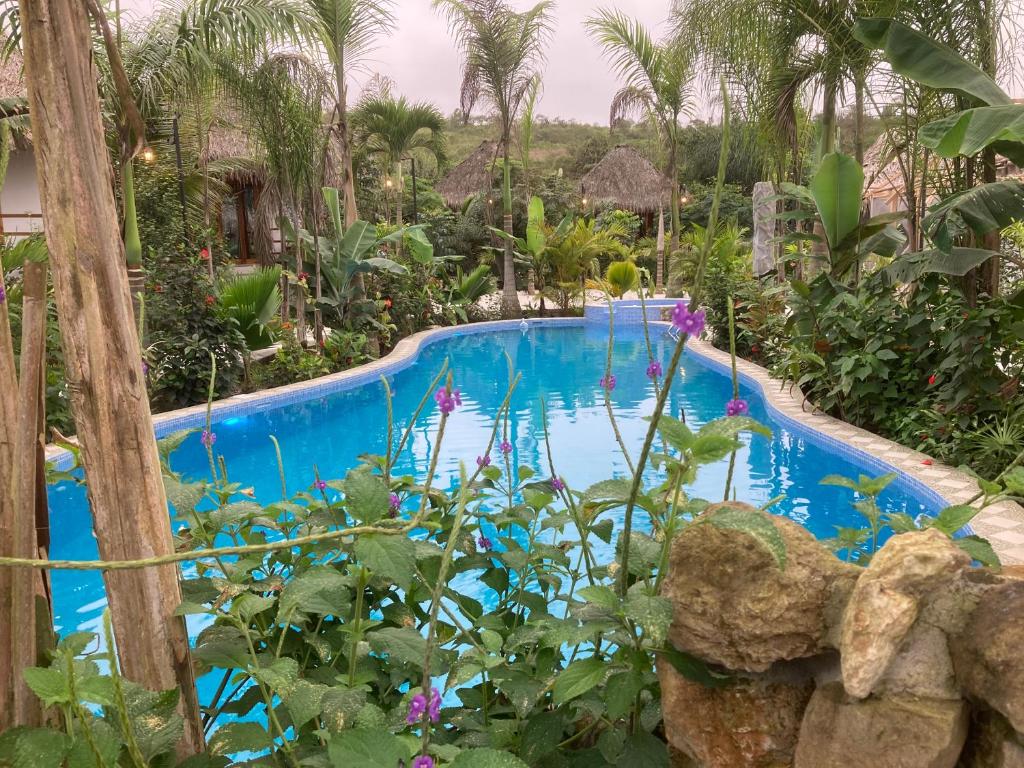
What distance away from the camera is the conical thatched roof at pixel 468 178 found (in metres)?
26.0

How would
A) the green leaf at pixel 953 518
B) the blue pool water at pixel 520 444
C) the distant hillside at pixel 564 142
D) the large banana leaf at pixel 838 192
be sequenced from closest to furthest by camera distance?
1. the green leaf at pixel 953 518
2. the blue pool water at pixel 520 444
3. the large banana leaf at pixel 838 192
4. the distant hillside at pixel 564 142

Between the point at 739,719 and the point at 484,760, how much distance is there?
1.56 ft

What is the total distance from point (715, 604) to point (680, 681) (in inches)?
6.0

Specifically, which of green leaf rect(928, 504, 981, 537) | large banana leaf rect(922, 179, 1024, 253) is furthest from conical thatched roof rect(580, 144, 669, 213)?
green leaf rect(928, 504, 981, 537)

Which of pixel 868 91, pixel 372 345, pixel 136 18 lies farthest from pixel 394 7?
pixel 868 91

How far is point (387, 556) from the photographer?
1.08m

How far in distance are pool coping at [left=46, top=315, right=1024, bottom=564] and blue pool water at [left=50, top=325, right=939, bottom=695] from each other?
10 centimetres

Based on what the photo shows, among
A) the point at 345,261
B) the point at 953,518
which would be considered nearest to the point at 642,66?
the point at 345,261

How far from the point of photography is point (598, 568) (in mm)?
1474

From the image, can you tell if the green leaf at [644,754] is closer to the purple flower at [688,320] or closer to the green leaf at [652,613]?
the green leaf at [652,613]

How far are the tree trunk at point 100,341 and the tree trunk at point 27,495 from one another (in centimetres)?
7

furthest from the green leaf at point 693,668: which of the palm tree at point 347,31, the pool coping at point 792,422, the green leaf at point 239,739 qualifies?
the palm tree at point 347,31

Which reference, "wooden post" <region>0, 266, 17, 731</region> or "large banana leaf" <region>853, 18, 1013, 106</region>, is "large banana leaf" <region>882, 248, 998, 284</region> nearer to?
"large banana leaf" <region>853, 18, 1013, 106</region>

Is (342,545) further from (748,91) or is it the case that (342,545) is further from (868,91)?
(748,91)
